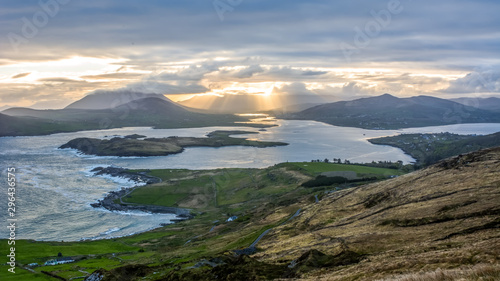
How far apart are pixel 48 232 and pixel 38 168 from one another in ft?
→ 228

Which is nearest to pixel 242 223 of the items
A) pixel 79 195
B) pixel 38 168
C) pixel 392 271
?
pixel 392 271

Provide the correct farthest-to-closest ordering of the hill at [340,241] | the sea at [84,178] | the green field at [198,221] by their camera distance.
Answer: the sea at [84,178], the green field at [198,221], the hill at [340,241]

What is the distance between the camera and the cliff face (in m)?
20.0

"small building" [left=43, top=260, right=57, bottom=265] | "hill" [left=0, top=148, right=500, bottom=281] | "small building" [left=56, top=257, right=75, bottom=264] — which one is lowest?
"small building" [left=56, top=257, right=75, bottom=264]

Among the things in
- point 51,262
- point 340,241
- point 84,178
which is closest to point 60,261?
point 51,262

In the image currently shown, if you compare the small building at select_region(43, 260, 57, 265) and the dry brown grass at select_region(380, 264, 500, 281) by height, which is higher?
the dry brown grass at select_region(380, 264, 500, 281)

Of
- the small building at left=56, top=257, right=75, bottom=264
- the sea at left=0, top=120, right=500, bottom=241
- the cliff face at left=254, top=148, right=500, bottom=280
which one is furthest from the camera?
the sea at left=0, top=120, right=500, bottom=241

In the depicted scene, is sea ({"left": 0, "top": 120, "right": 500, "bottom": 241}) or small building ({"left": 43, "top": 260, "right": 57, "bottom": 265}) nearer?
small building ({"left": 43, "top": 260, "right": 57, "bottom": 265})

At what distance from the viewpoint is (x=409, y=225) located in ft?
105

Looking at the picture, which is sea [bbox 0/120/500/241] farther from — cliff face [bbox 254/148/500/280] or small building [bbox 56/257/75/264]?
cliff face [bbox 254/148/500/280]

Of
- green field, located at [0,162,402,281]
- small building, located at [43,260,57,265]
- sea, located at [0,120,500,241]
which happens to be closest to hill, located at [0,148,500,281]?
green field, located at [0,162,402,281]

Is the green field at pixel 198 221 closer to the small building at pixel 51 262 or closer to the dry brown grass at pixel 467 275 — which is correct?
the small building at pixel 51 262

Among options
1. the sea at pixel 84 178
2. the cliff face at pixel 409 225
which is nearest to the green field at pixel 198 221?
the cliff face at pixel 409 225

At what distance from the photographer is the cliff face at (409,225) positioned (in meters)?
20.0
